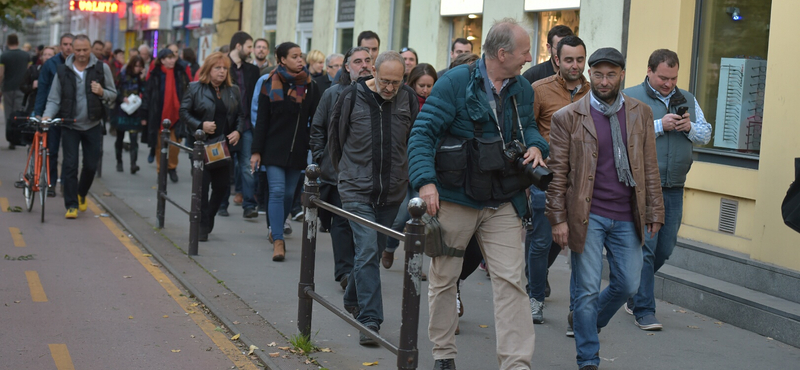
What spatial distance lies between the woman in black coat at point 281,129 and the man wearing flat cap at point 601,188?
3895mm

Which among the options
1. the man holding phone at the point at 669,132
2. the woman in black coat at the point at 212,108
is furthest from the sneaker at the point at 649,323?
the woman in black coat at the point at 212,108

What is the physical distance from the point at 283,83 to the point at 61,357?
3907 millimetres

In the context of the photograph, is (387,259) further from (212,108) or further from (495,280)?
(495,280)

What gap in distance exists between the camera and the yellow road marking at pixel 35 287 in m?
7.15

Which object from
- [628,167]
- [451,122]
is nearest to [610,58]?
[628,167]

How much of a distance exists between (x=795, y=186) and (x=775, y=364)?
4.14 ft

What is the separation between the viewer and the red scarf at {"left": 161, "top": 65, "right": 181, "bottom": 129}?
14.5 metres

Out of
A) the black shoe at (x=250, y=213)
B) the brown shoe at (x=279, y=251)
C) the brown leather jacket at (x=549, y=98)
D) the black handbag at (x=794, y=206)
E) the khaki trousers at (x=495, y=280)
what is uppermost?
the brown leather jacket at (x=549, y=98)

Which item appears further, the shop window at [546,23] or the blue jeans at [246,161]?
the shop window at [546,23]

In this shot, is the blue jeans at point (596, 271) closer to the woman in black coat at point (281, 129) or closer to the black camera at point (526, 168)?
the black camera at point (526, 168)

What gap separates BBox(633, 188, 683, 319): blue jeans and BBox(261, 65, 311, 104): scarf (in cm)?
371

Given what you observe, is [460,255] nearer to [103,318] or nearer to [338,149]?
[338,149]

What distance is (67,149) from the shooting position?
10859 millimetres

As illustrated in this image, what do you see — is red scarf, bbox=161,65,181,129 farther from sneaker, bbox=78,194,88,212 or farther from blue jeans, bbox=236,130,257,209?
blue jeans, bbox=236,130,257,209
